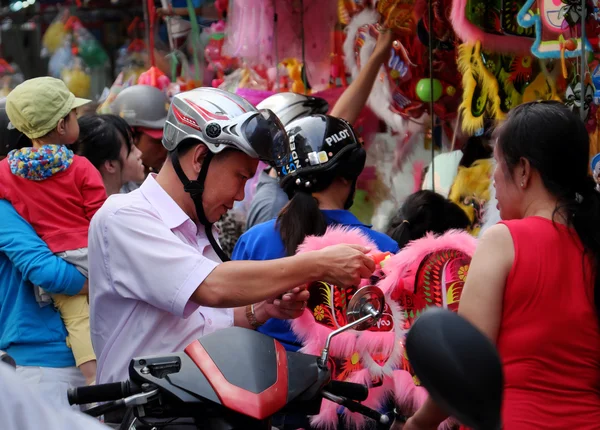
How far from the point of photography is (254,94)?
18.9ft

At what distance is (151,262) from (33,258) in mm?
1479

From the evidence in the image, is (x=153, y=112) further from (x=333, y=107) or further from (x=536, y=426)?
(x=536, y=426)

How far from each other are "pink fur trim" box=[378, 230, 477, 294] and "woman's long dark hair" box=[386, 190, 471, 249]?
0.98 m

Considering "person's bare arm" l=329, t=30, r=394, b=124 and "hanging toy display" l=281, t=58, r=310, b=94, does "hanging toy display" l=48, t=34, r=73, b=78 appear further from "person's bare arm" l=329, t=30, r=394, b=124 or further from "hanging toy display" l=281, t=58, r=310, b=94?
"person's bare arm" l=329, t=30, r=394, b=124

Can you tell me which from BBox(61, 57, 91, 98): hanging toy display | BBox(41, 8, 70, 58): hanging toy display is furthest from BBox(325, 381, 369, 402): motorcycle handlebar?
BBox(41, 8, 70, 58): hanging toy display

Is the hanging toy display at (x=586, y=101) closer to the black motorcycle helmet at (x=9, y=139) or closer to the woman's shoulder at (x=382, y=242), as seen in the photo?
the woman's shoulder at (x=382, y=242)

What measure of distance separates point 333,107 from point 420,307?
2.79 metres

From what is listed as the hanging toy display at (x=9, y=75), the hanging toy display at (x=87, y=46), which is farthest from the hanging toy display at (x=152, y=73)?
the hanging toy display at (x=9, y=75)

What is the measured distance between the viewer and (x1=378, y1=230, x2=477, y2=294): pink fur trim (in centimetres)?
269

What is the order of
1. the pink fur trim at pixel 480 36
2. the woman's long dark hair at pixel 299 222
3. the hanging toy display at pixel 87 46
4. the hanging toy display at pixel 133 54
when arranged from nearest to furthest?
the woman's long dark hair at pixel 299 222, the pink fur trim at pixel 480 36, the hanging toy display at pixel 133 54, the hanging toy display at pixel 87 46

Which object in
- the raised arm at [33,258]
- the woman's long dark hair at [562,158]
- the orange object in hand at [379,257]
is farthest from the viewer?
the raised arm at [33,258]

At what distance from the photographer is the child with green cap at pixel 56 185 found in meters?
3.86

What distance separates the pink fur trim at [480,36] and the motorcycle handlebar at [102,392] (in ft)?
8.85

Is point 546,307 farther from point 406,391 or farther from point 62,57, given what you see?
point 62,57
